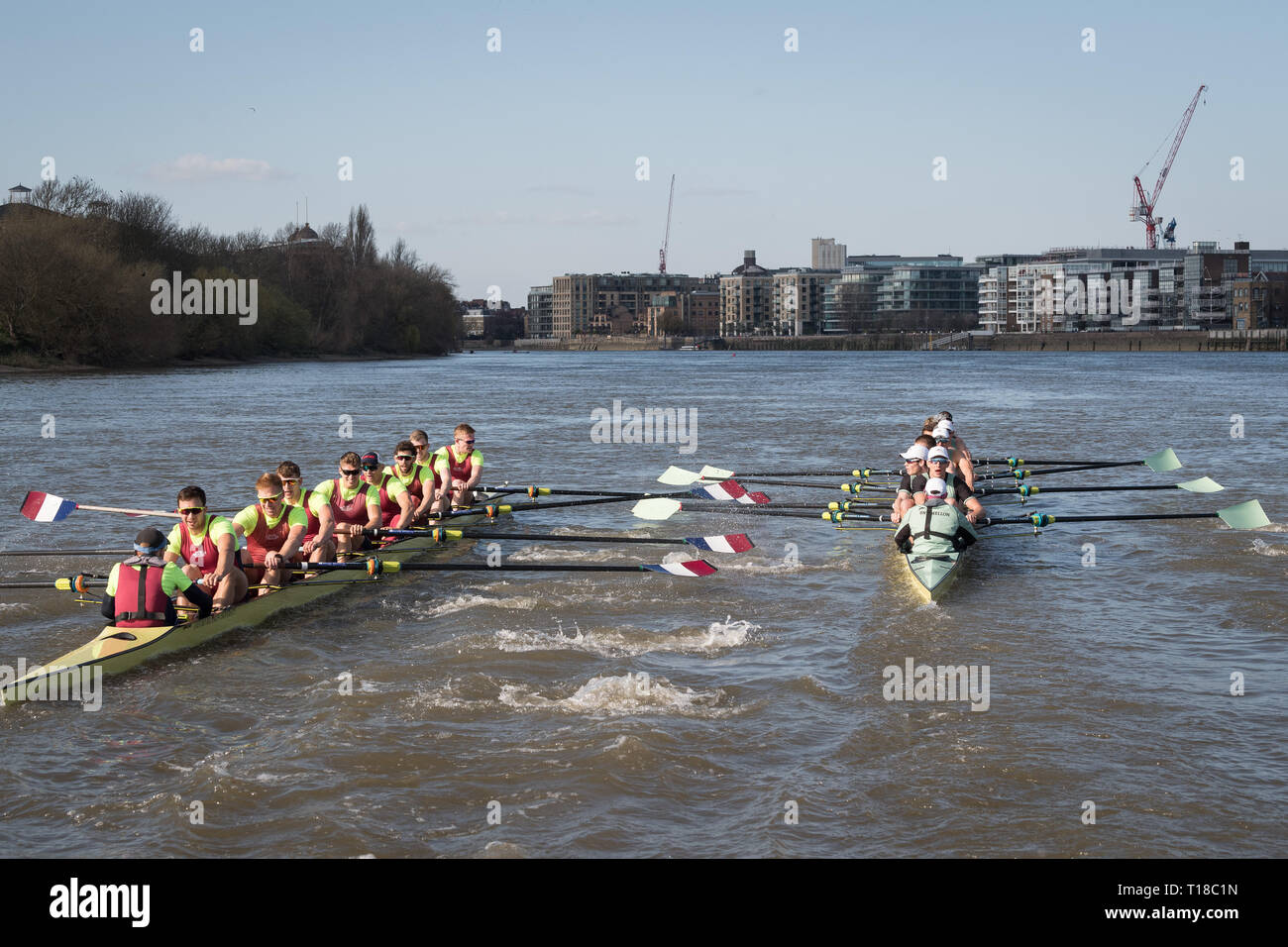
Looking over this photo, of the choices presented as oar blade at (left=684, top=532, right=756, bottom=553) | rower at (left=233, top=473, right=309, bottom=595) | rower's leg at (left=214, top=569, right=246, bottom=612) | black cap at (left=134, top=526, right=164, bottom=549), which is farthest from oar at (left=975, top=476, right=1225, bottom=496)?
black cap at (left=134, top=526, right=164, bottom=549)

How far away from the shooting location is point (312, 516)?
1165cm

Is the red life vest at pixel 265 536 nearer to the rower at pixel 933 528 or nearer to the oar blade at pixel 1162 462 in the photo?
the rower at pixel 933 528

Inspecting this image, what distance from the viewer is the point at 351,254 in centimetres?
11244

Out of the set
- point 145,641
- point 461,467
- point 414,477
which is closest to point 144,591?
point 145,641

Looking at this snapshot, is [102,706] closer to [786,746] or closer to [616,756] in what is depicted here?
[616,756]

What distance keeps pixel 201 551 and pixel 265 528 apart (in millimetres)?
973

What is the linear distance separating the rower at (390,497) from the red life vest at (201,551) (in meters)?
2.94

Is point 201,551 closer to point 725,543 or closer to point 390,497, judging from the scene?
point 390,497

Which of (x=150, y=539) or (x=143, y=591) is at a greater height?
(x=150, y=539)

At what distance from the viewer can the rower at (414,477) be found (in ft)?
45.9

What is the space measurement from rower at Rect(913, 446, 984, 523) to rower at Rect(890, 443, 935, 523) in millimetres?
A: 228

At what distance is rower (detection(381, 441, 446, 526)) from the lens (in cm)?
1400
